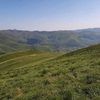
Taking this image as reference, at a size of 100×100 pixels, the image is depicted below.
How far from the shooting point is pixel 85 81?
15.0 meters

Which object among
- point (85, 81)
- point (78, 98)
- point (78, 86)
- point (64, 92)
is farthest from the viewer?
point (85, 81)

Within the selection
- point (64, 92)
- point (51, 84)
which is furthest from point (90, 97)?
point (51, 84)

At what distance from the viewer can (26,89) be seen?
50.1 feet

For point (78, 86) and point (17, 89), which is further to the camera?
point (17, 89)

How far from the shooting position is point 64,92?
13.0 meters

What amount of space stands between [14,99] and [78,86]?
14.6 ft

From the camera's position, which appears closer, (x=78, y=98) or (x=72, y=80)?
(x=78, y=98)

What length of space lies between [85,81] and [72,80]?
122 cm

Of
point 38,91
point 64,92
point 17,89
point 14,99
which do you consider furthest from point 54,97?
point 17,89

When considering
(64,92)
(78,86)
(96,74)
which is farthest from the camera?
(96,74)

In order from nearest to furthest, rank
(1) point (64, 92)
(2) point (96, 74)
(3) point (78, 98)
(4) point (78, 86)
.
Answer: (3) point (78, 98), (1) point (64, 92), (4) point (78, 86), (2) point (96, 74)

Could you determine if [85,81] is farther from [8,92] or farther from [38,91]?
[8,92]

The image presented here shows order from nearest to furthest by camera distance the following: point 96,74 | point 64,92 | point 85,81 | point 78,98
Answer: point 78,98 → point 64,92 → point 85,81 → point 96,74

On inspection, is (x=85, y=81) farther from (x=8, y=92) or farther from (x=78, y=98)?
(x=8, y=92)
